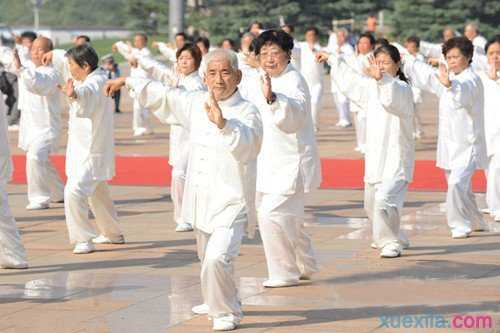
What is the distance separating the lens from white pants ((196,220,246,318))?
8.48 m

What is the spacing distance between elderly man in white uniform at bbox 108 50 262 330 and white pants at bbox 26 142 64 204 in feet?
20.4

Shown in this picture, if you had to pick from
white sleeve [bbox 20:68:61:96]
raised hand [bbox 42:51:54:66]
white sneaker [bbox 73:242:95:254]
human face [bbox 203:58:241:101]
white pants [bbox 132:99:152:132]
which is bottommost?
white pants [bbox 132:99:152:132]

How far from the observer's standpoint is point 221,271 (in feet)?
27.8

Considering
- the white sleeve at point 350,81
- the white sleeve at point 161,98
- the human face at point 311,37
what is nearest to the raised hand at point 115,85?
the white sleeve at point 161,98

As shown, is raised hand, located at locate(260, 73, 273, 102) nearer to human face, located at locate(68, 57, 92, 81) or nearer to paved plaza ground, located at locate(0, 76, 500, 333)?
paved plaza ground, located at locate(0, 76, 500, 333)

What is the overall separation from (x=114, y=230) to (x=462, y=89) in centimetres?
330

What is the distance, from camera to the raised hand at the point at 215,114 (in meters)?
8.49

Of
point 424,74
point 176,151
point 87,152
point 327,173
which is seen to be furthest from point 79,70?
point 327,173

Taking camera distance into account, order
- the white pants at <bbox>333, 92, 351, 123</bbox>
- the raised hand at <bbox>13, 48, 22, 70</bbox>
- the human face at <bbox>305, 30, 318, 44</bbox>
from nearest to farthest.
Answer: the raised hand at <bbox>13, 48, 22, 70</bbox> < the human face at <bbox>305, 30, 318, 44</bbox> < the white pants at <bbox>333, 92, 351, 123</bbox>

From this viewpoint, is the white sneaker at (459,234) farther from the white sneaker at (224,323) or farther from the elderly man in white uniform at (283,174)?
the white sneaker at (224,323)

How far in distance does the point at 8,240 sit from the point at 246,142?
299 cm

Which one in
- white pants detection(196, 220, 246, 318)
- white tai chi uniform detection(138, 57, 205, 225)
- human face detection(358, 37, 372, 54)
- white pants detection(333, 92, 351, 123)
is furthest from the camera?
white pants detection(333, 92, 351, 123)

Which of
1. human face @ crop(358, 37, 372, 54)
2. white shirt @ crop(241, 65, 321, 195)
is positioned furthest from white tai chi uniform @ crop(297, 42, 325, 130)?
white shirt @ crop(241, 65, 321, 195)

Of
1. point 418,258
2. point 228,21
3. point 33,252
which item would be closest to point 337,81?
point 418,258
